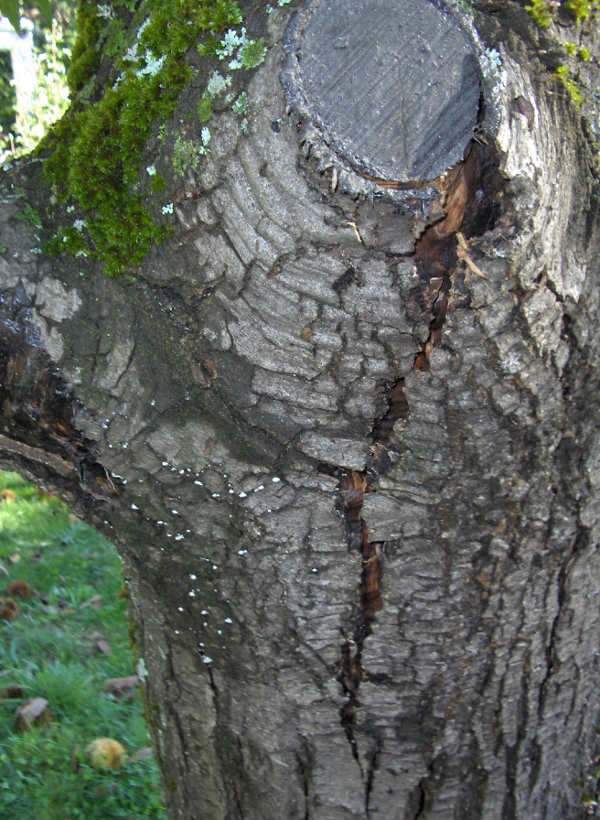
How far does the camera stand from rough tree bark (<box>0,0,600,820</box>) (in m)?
1.22

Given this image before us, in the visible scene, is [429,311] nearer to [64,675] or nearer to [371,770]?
[371,770]

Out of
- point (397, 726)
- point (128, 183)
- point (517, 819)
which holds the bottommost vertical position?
point (517, 819)

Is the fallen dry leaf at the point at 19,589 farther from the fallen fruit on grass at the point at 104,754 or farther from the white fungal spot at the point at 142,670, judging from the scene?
the white fungal spot at the point at 142,670

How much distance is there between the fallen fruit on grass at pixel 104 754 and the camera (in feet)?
9.18

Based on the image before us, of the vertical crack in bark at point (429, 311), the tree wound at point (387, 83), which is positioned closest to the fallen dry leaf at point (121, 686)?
the vertical crack in bark at point (429, 311)

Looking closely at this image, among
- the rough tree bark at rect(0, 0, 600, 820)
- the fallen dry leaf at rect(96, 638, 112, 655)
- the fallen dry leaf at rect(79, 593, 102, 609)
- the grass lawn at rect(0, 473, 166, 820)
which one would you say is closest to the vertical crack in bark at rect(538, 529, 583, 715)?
the rough tree bark at rect(0, 0, 600, 820)

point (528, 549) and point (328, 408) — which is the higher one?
point (328, 408)

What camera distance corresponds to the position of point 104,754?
280cm

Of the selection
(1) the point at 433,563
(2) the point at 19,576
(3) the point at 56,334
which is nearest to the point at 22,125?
(2) the point at 19,576

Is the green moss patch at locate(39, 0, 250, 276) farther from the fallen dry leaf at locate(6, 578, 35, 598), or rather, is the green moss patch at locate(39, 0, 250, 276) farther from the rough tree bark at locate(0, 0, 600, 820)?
the fallen dry leaf at locate(6, 578, 35, 598)

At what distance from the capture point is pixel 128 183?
1.36m

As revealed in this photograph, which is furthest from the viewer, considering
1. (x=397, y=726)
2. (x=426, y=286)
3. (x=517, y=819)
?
(x=517, y=819)

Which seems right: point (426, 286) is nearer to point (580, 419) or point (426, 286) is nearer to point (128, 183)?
point (580, 419)

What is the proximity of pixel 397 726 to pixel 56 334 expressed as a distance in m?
1.04
